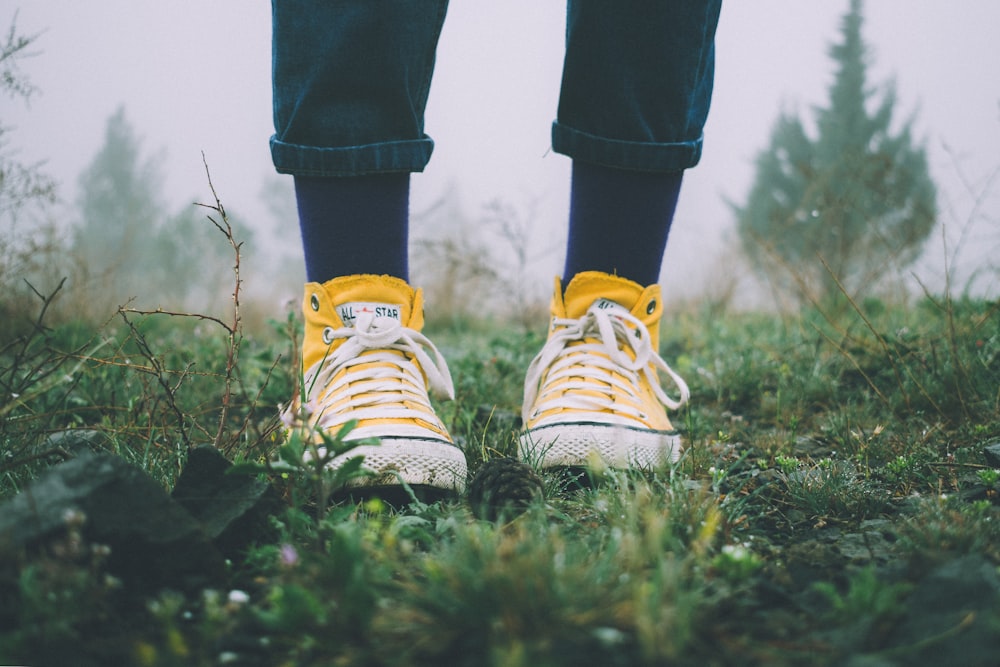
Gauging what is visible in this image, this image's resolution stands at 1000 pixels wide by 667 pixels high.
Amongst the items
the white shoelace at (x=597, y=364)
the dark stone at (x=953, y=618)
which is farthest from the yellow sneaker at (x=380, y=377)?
the dark stone at (x=953, y=618)

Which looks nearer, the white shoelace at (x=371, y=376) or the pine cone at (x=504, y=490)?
the pine cone at (x=504, y=490)

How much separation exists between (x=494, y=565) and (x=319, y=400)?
33.6 inches

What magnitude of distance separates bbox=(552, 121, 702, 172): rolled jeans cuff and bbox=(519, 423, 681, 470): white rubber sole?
64 cm

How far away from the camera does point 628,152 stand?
1578mm

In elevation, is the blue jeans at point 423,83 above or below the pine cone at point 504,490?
above

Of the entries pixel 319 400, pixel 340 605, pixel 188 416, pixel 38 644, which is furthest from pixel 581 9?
pixel 38 644

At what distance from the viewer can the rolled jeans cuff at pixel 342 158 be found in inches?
54.5

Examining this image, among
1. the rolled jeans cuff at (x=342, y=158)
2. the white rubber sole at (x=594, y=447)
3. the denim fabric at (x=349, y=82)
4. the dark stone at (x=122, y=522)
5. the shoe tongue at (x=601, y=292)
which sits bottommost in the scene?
the white rubber sole at (x=594, y=447)

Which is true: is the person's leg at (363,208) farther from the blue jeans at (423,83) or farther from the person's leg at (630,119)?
the person's leg at (630,119)

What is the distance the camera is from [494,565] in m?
0.74

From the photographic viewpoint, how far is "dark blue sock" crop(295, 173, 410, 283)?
1446 millimetres

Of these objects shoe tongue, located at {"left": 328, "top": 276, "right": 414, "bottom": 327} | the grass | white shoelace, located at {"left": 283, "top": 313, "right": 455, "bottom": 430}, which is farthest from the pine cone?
shoe tongue, located at {"left": 328, "top": 276, "right": 414, "bottom": 327}

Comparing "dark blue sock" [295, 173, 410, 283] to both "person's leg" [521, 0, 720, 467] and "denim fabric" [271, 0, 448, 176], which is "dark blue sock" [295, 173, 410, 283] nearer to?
"denim fabric" [271, 0, 448, 176]

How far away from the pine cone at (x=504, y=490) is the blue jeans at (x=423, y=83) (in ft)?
2.30
